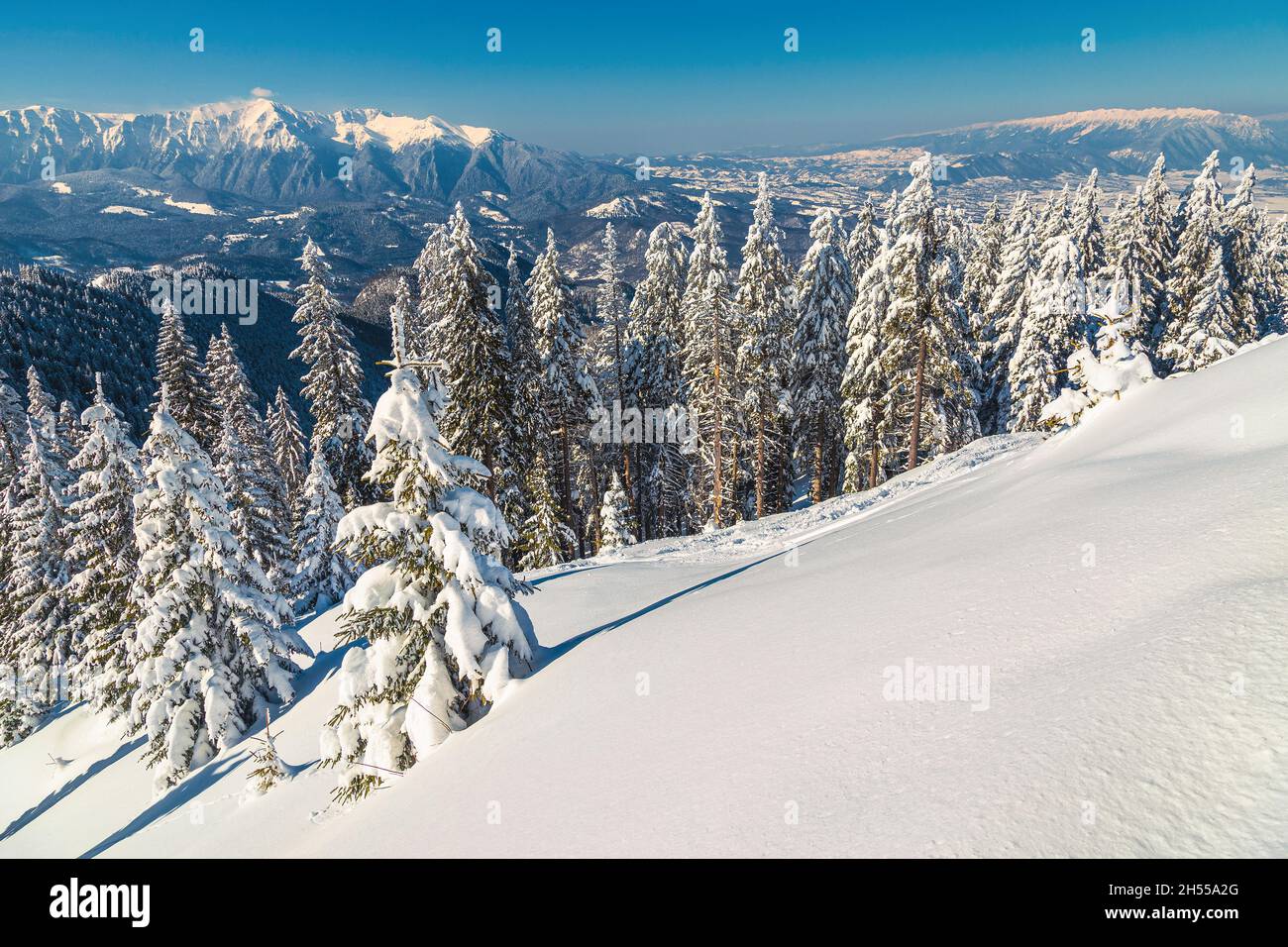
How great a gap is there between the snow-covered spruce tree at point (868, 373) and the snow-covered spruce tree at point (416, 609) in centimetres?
2410

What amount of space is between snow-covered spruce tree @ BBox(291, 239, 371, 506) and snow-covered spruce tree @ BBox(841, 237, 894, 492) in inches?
936

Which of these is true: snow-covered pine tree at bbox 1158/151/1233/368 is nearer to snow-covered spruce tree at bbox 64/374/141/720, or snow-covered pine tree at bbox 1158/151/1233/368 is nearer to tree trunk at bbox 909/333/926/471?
tree trunk at bbox 909/333/926/471

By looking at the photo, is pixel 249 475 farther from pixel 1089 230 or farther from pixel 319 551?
pixel 1089 230

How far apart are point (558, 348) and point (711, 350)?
7.73 metres

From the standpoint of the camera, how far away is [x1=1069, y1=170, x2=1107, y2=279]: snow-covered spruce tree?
40406mm

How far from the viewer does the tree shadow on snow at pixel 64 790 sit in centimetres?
1878

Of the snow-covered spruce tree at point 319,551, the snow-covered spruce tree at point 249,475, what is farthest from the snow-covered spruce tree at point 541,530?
the snow-covered spruce tree at point 249,475

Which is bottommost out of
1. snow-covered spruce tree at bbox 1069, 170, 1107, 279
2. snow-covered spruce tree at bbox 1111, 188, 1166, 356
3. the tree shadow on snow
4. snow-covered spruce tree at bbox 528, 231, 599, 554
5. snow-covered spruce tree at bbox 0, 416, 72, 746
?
the tree shadow on snow

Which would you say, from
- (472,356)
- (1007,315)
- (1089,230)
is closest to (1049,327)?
(1007,315)

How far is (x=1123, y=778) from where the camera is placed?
10.4ft

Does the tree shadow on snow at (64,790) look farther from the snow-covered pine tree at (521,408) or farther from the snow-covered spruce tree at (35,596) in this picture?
the snow-covered pine tree at (521,408)

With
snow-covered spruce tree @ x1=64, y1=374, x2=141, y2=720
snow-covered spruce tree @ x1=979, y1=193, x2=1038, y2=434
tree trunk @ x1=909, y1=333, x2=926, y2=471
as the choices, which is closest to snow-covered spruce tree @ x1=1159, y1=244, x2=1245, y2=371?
snow-covered spruce tree @ x1=979, y1=193, x2=1038, y2=434
